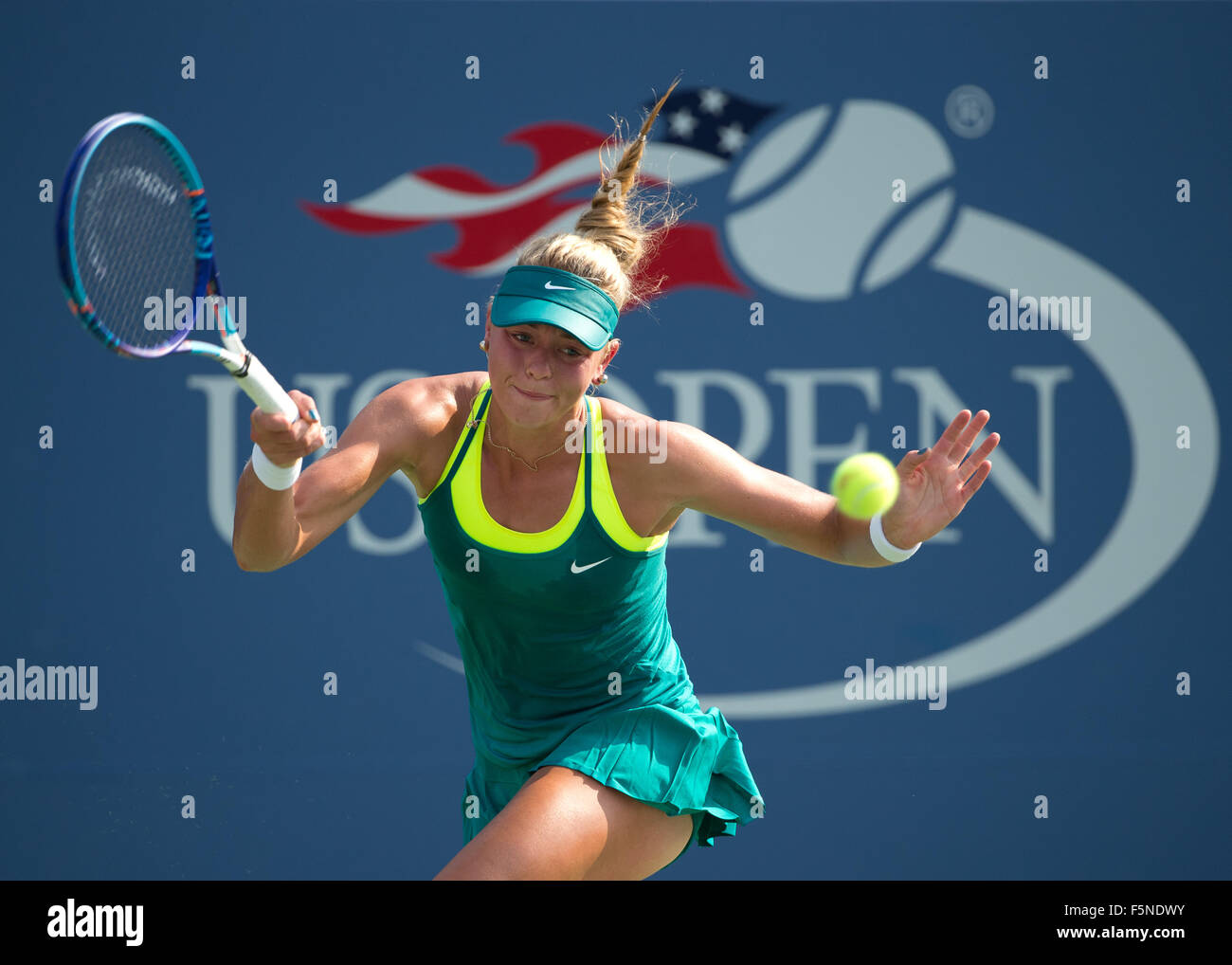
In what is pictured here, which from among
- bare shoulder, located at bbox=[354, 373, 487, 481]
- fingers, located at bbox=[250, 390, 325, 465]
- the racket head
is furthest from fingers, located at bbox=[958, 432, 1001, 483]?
the racket head

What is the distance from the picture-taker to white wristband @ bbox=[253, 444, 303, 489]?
256 centimetres

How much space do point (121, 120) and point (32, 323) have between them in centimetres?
285

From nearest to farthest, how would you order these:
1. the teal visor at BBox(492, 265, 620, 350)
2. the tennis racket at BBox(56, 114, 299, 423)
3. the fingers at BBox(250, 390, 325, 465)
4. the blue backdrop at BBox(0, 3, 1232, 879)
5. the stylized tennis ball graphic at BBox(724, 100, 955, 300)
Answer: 1. the tennis racket at BBox(56, 114, 299, 423)
2. the fingers at BBox(250, 390, 325, 465)
3. the teal visor at BBox(492, 265, 620, 350)
4. the blue backdrop at BBox(0, 3, 1232, 879)
5. the stylized tennis ball graphic at BBox(724, 100, 955, 300)

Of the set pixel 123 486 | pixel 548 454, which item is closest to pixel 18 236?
pixel 123 486

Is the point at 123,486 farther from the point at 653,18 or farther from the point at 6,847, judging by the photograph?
the point at 653,18

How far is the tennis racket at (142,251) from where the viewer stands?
2.35 m

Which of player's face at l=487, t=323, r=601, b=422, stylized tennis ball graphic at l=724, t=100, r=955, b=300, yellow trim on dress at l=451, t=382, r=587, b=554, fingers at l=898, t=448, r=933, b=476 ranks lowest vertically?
yellow trim on dress at l=451, t=382, r=587, b=554

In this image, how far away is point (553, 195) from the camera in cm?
510

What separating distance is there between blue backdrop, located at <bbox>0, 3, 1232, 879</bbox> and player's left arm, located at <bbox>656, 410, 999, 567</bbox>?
190 cm

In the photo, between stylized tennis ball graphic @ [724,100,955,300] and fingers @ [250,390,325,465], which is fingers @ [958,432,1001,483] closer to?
fingers @ [250,390,325,465]

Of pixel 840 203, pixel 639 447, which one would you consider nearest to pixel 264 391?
pixel 639 447

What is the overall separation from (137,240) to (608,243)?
3.41 feet

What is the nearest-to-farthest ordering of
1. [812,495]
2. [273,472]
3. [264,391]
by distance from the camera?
1. [264,391]
2. [273,472]
3. [812,495]

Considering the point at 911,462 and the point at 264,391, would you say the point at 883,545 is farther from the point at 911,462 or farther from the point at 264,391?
the point at 264,391
